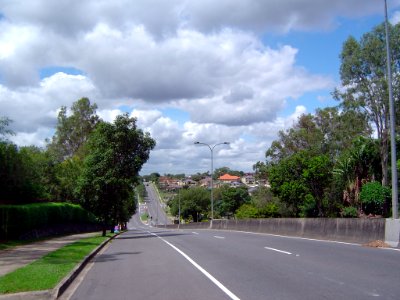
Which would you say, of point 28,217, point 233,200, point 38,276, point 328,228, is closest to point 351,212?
point 328,228

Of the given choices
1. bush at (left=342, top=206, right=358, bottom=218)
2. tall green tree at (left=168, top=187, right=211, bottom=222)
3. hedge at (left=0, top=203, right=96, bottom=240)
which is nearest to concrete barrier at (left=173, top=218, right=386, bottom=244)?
bush at (left=342, top=206, right=358, bottom=218)

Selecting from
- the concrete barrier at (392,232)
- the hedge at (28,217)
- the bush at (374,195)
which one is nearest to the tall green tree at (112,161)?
the hedge at (28,217)

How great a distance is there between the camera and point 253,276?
11555 mm

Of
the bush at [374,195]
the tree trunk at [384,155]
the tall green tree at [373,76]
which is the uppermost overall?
the tall green tree at [373,76]

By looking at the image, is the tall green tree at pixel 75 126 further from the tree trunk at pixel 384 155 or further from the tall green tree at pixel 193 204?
the tall green tree at pixel 193 204

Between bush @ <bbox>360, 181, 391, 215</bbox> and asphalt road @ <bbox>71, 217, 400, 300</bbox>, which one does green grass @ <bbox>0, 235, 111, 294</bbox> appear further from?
bush @ <bbox>360, 181, 391, 215</bbox>

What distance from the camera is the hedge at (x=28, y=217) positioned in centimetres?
2520

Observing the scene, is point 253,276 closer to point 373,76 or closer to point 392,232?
point 392,232

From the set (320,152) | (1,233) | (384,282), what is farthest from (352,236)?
(320,152)

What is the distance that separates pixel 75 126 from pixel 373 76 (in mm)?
35629

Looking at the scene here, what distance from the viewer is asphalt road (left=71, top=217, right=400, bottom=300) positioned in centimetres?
941

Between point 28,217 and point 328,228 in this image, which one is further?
point 28,217

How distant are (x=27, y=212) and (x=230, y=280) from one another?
63.7ft

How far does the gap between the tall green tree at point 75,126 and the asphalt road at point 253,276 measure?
43.3m
